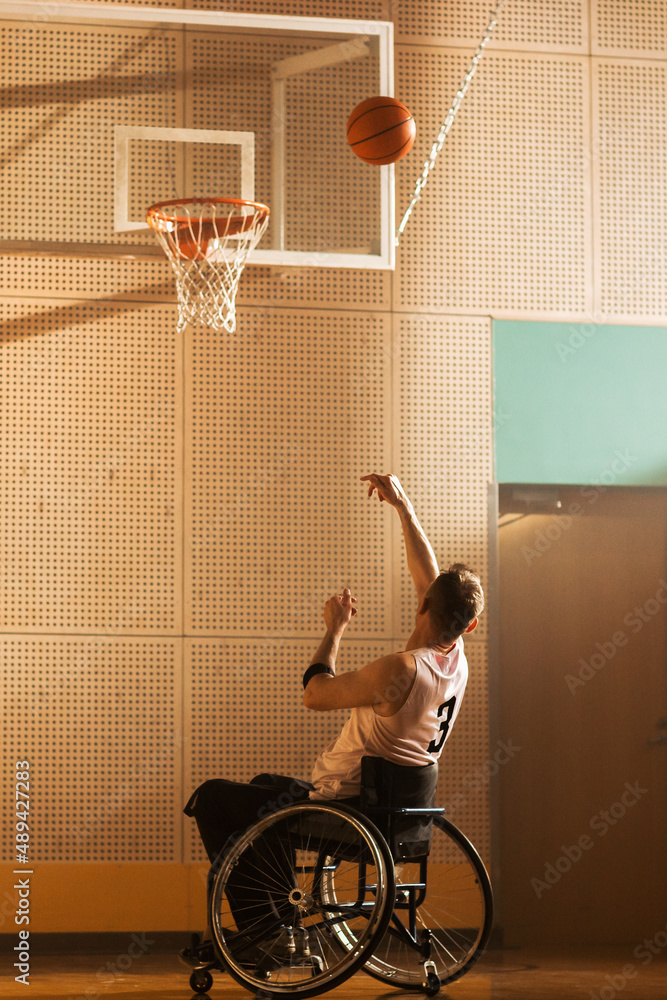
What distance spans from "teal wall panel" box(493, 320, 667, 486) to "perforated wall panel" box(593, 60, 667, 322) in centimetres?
18

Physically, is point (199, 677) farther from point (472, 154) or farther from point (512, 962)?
point (472, 154)

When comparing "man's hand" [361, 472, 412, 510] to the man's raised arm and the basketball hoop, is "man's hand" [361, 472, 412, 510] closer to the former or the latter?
the man's raised arm

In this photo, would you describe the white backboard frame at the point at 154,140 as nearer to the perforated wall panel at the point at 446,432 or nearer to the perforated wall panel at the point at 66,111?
the perforated wall panel at the point at 66,111

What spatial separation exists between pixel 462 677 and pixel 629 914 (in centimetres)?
206

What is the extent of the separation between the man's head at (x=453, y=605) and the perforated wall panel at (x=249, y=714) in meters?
1.34

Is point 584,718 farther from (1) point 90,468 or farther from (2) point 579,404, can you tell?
(1) point 90,468

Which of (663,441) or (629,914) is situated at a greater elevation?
(663,441)

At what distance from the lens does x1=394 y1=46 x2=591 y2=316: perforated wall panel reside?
4918 mm

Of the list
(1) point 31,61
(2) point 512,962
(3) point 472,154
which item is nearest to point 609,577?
(2) point 512,962

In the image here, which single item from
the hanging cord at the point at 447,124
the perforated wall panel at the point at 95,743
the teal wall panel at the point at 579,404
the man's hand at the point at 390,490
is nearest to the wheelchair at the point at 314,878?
the man's hand at the point at 390,490

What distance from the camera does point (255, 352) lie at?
477 cm

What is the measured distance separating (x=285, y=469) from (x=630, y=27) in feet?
8.66

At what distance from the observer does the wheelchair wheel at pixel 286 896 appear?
321cm

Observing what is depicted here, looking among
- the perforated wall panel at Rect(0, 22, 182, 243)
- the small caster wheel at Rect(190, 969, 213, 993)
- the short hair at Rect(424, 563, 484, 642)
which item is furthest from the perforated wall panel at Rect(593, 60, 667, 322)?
the small caster wheel at Rect(190, 969, 213, 993)
